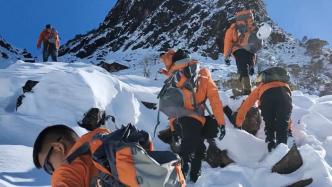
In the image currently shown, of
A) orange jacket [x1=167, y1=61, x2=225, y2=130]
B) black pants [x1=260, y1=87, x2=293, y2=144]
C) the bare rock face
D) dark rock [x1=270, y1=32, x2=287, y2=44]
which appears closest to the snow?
black pants [x1=260, y1=87, x2=293, y2=144]

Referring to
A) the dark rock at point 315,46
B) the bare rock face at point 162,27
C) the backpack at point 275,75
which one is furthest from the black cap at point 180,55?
the dark rock at point 315,46

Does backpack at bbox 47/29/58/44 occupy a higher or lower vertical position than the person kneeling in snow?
higher

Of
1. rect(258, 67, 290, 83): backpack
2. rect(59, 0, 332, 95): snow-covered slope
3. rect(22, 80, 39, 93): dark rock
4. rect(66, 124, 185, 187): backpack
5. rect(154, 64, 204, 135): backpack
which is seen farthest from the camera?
rect(59, 0, 332, 95): snow-covered slope

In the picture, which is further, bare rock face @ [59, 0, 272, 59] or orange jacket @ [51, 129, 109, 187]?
bare rock face @ [59, 0, 272, 59]

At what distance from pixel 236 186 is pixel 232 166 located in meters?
0.93

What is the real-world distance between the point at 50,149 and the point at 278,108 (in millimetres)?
4555

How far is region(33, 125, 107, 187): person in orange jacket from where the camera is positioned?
2311 millimetres

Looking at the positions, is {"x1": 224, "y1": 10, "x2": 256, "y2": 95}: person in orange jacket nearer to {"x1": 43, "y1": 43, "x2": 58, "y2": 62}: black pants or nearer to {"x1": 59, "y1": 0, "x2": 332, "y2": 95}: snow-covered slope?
{"x1": 43, "y1": 43, "x2": 58, "y2": 62}: black pants

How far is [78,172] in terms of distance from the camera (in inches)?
93.0

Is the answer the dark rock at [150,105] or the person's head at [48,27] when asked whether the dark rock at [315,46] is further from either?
the dark rock at [150,105]

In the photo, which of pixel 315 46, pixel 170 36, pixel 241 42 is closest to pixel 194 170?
pixel 241 42

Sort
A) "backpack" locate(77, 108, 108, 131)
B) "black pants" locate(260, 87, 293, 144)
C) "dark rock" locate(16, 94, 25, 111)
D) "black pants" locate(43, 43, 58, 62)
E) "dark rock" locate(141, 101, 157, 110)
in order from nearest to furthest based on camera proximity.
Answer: "black pants" locate(260, 87, 293, 144)
"backpack" locate(77, 108, 108, 131)
"dark rock" locate(16, 94, 25, 111)
"dark rock" locate(141, 101, 157, 110)
"black pants" locate(43, 43, 58, 62)

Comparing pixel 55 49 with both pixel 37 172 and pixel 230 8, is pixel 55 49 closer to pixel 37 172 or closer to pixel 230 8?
pixel 37 172

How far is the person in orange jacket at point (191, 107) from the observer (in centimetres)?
569
